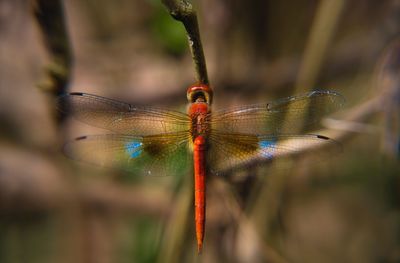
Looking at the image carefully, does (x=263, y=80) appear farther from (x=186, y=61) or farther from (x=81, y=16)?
(x=81, y=16)

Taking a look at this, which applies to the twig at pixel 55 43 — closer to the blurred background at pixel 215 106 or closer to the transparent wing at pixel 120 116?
the transparent wing at pixel 120 116

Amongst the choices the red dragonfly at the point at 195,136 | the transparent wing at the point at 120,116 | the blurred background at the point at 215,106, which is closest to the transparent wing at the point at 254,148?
the red dragonfly at the point at 195,136

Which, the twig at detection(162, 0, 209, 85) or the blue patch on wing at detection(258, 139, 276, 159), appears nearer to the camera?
the twig at detection(162, 0, 209, 85)

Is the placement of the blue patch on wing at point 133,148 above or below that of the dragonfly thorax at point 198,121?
below

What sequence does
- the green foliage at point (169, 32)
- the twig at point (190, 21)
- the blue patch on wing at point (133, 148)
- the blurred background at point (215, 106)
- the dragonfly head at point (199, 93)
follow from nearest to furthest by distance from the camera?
the twig at point (190, 21)
the dragonfly head at point (199, 93)
the blue patch on wing at point (133, 148)
the blurred background at point (215, 106)
the green foliage at point (169, 32)

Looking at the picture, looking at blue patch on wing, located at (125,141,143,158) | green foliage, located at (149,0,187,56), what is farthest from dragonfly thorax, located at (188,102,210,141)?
green foliage, located at (149,0,187,56)

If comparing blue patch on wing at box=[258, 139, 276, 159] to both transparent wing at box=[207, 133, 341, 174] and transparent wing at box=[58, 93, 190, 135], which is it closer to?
transparent wing at box=[207, 133, 341, 174]

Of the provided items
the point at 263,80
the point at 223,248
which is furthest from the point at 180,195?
the point at 263,80
